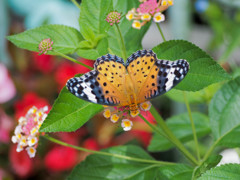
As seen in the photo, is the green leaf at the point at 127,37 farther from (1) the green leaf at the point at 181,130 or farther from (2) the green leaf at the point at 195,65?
(1) the green leaf at the point at 181,130

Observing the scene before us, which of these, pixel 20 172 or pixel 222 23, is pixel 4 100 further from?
pixel 222 23

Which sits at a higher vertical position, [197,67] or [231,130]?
[197,67]

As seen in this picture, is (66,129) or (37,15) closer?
(66,129)

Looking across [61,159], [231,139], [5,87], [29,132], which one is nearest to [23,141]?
[29,132]

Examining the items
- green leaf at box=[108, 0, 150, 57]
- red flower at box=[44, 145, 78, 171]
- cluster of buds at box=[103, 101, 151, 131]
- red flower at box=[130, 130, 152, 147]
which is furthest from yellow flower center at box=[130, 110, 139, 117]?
red flower at box=[130, 130, 152, 147]

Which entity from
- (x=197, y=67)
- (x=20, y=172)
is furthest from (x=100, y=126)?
(x=197, y=67)

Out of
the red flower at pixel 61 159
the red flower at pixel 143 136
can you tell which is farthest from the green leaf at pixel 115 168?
the red flower at pixel 143 136

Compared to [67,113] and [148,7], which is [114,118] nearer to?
[67,113]
